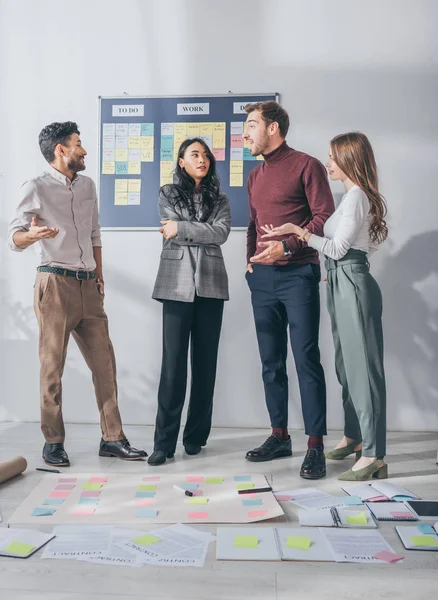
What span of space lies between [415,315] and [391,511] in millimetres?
1570

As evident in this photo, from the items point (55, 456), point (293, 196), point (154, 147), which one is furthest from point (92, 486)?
point (154, 147)

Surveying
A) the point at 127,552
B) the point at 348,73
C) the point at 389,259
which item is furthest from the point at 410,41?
the point at 127,552

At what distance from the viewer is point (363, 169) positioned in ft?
8.39

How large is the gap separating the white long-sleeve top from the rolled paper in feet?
4.80

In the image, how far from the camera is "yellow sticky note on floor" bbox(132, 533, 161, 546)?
1.87m

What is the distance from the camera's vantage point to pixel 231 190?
354cm

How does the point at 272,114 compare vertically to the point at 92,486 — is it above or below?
above

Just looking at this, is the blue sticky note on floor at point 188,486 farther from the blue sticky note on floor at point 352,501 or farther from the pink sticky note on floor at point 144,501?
the blue sticky note on floor at point 352,501

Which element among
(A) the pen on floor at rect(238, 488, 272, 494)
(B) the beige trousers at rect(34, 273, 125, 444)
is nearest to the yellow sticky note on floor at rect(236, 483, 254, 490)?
(A) the pen on floor at rect(238, 488, 272, 494)

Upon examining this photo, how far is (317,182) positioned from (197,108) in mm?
1172

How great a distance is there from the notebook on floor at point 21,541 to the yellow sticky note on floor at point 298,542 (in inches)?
27.9

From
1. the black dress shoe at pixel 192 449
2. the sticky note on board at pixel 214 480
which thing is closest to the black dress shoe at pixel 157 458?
the black dress shoe at pixel 192 449

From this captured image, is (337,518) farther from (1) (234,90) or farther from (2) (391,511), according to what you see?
(1) (234,90)

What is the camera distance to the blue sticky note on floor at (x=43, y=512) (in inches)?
82.4
